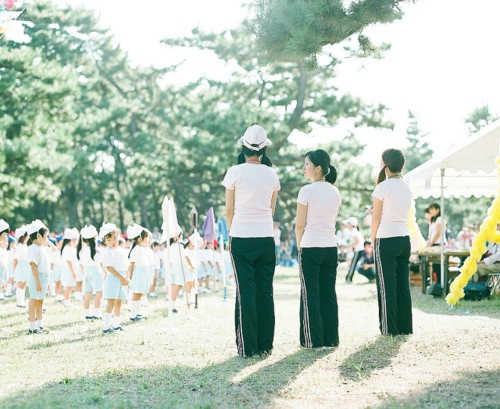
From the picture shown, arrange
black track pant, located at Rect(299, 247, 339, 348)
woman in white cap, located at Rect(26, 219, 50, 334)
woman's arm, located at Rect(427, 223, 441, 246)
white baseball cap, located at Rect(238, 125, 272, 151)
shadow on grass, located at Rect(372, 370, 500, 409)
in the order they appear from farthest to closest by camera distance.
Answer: woman's arm, located at Rect(427, 223, 441, 246), woman in white cap, located at Rect(26, 219, 50, 334), black track pant, located at Rect(299, 247, 339, 348), white baseball cap, located at Rect(238, 125, 272, 151), shadow on grass, located at Rect(372, 370, 500, 409)

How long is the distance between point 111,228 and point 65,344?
210 centimetres

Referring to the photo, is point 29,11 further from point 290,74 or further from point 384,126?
point 384,126

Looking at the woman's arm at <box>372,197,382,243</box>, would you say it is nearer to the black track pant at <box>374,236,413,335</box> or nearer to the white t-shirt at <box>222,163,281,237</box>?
the black track pant at <box>374,236,413,335</box>

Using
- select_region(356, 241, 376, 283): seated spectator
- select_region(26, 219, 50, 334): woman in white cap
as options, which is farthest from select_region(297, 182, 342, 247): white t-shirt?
select_region(356, 241, 376, 283): seated spectator

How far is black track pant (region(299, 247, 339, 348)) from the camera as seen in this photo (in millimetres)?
6688

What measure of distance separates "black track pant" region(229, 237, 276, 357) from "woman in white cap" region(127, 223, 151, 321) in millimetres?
4727

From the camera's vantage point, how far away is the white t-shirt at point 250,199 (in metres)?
6.38

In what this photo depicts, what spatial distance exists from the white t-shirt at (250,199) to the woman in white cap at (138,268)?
16.3 ft

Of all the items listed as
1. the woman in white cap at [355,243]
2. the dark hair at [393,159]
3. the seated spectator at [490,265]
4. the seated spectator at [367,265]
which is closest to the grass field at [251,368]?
the dark hair at [393,159]

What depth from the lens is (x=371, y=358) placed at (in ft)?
20.6

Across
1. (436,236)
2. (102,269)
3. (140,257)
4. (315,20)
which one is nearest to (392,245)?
(315,20)

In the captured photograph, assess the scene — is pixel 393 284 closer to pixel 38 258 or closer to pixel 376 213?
pixel 376 213

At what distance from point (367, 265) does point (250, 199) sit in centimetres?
1352

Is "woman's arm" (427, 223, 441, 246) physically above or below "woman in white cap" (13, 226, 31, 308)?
above
